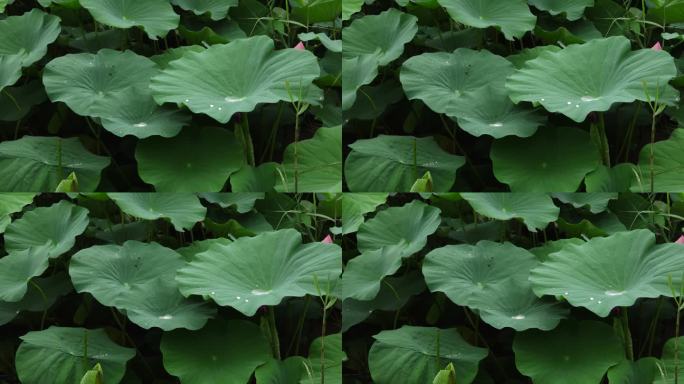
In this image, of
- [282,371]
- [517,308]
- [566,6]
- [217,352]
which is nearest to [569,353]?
[517,308]

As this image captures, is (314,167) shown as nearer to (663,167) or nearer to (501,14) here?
(501,14)

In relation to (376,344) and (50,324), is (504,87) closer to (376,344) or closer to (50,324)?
(376,344)

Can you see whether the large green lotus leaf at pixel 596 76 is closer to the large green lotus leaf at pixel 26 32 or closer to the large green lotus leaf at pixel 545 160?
the large green lotus leaf at pixel 545 160

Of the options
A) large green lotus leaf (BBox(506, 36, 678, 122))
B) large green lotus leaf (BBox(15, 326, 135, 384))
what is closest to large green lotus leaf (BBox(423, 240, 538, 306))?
large green lotus leaf (BBox(506, 36, 678, 122))

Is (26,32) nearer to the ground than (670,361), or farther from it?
farther from it

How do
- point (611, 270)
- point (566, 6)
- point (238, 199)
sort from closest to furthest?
1. point (611, 270)
2. point (238, 199)
3. point (566, 6)

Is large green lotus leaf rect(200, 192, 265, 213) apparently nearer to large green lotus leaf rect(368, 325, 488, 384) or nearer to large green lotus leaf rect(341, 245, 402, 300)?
large green lotus leaf rect(341, 245, 402, 300)

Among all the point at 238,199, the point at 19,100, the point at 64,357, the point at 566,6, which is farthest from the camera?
the point at 566,6
